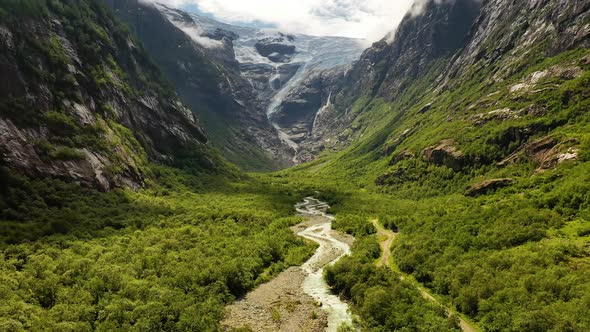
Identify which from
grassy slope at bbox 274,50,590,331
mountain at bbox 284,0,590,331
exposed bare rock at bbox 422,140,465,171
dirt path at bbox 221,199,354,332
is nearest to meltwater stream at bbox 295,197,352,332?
dirt path at bbox 221,199,354,332

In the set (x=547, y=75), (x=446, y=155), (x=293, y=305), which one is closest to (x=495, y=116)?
(x=446, y=155)

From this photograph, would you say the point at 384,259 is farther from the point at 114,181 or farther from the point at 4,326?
the point at 114,181

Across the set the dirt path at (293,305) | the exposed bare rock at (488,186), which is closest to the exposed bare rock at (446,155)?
the exposed bare rock at (488,186)

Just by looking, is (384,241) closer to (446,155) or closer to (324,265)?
(324,265)

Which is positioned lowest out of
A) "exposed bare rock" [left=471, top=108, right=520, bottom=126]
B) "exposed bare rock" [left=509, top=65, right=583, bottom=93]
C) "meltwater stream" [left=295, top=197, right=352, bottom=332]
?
"meltwater stream" [left=295, top=197, right=352, bottom=332]

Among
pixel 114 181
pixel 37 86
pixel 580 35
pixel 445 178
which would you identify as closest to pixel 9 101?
pixel 37 86

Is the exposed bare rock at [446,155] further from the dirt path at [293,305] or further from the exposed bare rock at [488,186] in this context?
the dirt path at [293,305]

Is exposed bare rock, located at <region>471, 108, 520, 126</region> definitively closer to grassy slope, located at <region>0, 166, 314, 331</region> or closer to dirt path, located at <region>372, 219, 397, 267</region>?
dirt path, located at <region>372, 219, 397, 267</region>
